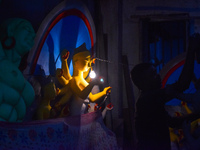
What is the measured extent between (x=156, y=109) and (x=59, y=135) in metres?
0.80

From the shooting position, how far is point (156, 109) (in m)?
1.74

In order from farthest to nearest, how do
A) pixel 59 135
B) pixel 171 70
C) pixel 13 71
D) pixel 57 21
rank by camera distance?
1. pixel 171 70
2. pixel 57 21
3. pixel 59 135
4. pixel 13 71

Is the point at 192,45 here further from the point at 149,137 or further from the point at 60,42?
the point at 60,42

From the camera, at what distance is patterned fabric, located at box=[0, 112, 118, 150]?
1.57 m

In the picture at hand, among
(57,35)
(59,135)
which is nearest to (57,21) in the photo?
(57,35)

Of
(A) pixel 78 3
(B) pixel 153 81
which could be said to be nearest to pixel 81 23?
(A) pixel 78 3

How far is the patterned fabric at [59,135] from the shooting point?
157 centimetres

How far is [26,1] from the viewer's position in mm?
2150

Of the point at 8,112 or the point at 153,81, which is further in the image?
the point at 153,81

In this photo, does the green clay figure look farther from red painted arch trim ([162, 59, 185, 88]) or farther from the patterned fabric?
red painted arch trim ([162, 59, 185, 88])

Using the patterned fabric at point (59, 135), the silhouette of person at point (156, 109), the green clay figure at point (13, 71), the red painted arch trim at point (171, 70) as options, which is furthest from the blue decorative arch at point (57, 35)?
the red painted arch trim at point (171, 70)

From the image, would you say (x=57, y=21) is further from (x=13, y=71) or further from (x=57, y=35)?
(x=13, y=71)

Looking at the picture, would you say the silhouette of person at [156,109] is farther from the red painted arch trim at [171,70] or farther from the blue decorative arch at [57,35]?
the red painted arch trim at [171,70]

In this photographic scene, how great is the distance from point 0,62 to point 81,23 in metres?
1.93
